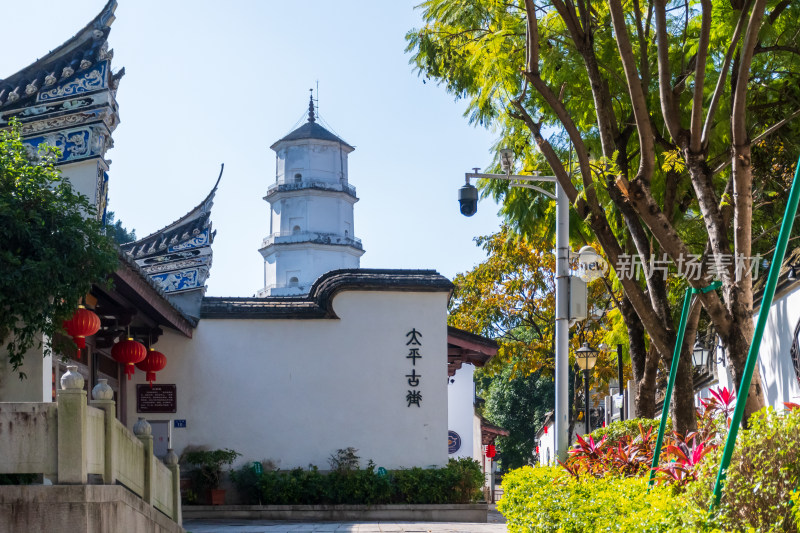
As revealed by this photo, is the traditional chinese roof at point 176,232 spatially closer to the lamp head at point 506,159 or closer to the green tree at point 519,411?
the lamp head at point 506,159

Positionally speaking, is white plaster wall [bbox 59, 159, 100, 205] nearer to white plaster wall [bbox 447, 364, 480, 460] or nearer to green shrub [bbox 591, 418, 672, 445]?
green shrub [bbox 591, 418, 672, 445]

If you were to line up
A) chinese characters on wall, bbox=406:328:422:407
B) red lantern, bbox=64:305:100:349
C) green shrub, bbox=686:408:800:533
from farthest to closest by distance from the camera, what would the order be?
chinese characters on wall, bbox=406:328:422:407, red lantern, bbox=64:305:100:349, green shrub, bbox=686:408:800:533

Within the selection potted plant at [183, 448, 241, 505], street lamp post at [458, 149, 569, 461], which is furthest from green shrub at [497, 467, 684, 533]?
potted plant at [183, 448, 241, 505]

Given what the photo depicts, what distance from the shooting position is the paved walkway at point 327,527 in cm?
1394

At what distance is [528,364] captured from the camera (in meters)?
25.2

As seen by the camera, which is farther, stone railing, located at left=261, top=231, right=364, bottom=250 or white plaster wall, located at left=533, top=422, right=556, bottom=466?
stone railing, located at left=261, top=231, right=364, bottom=250

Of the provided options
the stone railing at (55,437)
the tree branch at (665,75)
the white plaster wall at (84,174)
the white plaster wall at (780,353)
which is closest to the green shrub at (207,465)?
the white plaster wall at (84,174)

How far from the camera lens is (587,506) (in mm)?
6930

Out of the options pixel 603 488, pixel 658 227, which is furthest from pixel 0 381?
pixel 658 227

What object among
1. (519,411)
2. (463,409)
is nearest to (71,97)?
(463,409)

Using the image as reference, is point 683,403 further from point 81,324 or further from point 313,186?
point 313,186

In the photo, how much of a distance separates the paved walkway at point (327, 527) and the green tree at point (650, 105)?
12.5 ft

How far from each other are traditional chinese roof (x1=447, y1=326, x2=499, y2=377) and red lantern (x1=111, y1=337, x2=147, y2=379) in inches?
247

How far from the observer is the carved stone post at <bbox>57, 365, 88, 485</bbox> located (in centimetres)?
859
